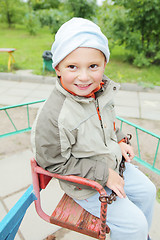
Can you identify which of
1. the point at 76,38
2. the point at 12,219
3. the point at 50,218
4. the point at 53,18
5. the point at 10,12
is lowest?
the point at 50,218

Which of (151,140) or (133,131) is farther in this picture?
(133,131)

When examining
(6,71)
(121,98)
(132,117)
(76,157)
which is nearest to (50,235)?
(76,157)

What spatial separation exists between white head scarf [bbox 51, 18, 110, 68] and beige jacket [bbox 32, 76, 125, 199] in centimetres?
21

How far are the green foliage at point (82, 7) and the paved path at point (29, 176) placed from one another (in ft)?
14.2

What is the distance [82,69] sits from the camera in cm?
110

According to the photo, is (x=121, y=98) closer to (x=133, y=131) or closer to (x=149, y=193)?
(x=133, y=131)

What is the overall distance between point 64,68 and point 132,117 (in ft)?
9.80

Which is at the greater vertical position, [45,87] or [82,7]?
[82,7]

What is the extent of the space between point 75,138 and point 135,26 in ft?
20.3

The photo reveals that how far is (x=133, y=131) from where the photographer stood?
339 centimetres

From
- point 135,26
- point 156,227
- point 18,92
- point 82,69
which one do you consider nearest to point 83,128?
point 82,69

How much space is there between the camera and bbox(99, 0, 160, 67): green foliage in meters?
6.06

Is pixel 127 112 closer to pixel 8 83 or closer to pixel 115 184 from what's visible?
pixel 115 184

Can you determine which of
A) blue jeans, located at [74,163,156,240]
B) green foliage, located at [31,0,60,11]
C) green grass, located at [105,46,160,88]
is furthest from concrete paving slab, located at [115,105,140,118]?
green foliage, located at [31,0,60,11]
